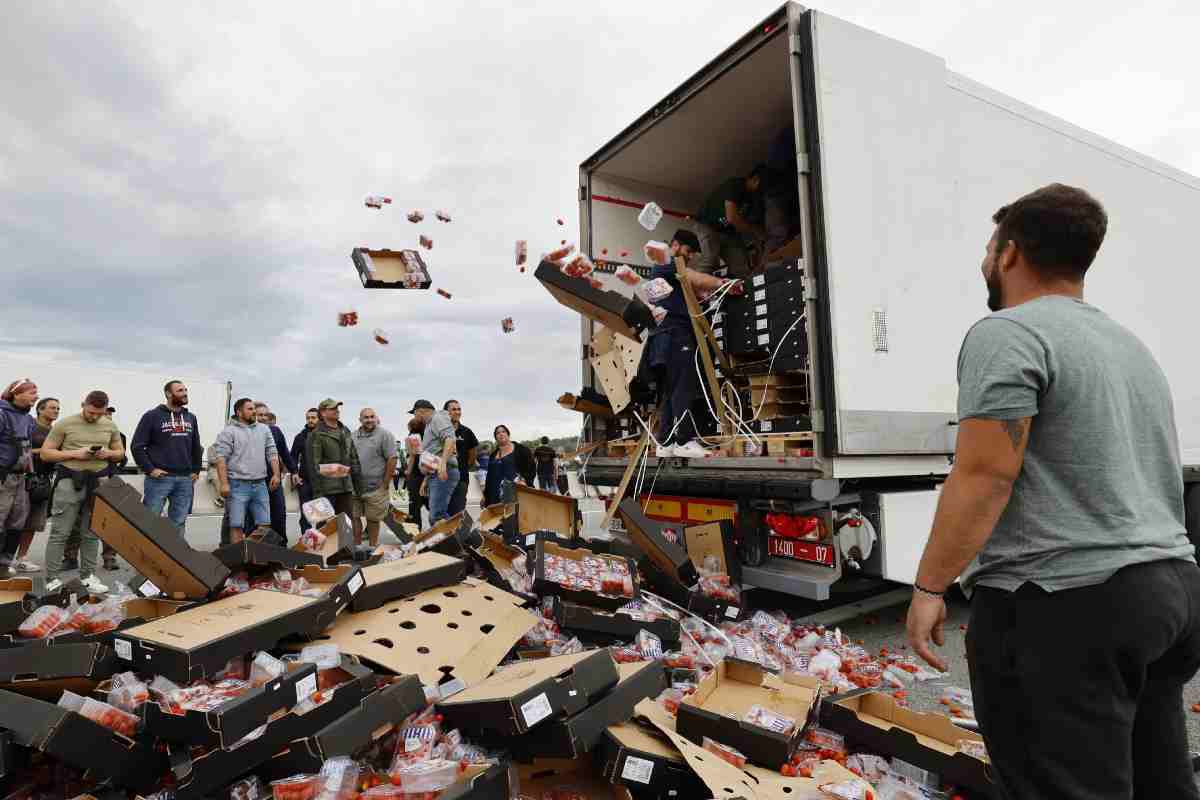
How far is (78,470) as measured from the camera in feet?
19.1

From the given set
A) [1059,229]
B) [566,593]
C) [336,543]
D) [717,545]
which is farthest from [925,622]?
[336,543]

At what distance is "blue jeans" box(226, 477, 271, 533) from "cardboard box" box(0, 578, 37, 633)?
3563 mm

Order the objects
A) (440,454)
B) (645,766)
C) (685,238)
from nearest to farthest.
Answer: (645,766) < (685,238) < (440,454)

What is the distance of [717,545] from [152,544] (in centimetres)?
A: 279

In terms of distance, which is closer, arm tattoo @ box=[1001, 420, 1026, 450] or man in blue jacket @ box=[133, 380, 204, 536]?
arm tattoo @ box=[1001, 420, 1026, 450]

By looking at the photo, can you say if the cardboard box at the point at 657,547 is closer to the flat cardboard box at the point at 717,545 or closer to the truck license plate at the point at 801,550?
the flat cardboard box at the point at 717,545

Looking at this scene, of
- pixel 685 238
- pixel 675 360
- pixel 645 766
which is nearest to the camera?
pixel 645 766

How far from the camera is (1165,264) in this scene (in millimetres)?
5164

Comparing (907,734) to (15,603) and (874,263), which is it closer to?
(874,263)

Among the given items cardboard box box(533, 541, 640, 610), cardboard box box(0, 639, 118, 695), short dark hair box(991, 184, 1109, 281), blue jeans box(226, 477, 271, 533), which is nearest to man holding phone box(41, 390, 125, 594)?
blue jeans box(226, 477, 271, 533)

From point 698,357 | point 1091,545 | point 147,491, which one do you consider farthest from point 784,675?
point 147,491

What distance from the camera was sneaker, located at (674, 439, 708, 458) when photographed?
430 cm

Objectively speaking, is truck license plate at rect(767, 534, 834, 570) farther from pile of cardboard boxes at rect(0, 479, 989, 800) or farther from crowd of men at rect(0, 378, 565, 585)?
crowd of men at rect(0, 378, 565, 585)

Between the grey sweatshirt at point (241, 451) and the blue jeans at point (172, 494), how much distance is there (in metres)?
0.37
